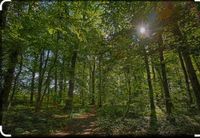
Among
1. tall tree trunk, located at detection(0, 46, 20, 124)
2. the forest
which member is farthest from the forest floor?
tall tree trunk, located at detection(0, 46, 20, 124)

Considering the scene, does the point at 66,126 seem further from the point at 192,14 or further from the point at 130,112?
the point at 192,14

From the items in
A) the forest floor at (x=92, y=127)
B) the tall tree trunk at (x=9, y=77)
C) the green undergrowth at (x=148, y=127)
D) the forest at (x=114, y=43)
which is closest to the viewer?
the forest at (x=114, y=43)

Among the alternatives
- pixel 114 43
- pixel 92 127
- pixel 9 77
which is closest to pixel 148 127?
pixel 92 127

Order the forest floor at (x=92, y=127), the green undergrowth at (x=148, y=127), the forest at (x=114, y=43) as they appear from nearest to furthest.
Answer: the forest at (x=114, y=43)
the forest floor at (x=92, y=127)
the green undergrowth at (x=148, y=127)

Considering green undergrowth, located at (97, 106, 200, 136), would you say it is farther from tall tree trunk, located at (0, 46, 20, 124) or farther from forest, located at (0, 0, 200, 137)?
tall tree trunk, located at (0, 46, 20, 124)

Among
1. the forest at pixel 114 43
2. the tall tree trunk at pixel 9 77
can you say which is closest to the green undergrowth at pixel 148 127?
the forest at pixel 114 43

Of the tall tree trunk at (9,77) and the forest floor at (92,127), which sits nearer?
the forest floor at (92,127)

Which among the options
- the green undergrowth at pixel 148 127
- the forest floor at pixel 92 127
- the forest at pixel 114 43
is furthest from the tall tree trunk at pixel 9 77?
the green undergrowth at pixel 148 127

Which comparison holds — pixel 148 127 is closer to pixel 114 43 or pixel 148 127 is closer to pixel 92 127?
pixel 92 127

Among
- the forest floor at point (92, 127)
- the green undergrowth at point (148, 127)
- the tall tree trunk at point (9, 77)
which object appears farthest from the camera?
the tall tree trunk at point (9, 77)

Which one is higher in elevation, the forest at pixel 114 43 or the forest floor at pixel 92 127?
the forest at pixel 114 43

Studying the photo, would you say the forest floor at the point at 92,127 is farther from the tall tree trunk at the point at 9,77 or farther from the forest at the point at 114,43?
the tall tree trunk at the point at 9,77

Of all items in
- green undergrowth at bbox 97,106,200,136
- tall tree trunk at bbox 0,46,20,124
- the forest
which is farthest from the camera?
tall tree trunk at bbox 0,46,20,124

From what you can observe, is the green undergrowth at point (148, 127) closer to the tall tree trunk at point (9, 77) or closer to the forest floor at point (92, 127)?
the forest floor at point (92, 127)
